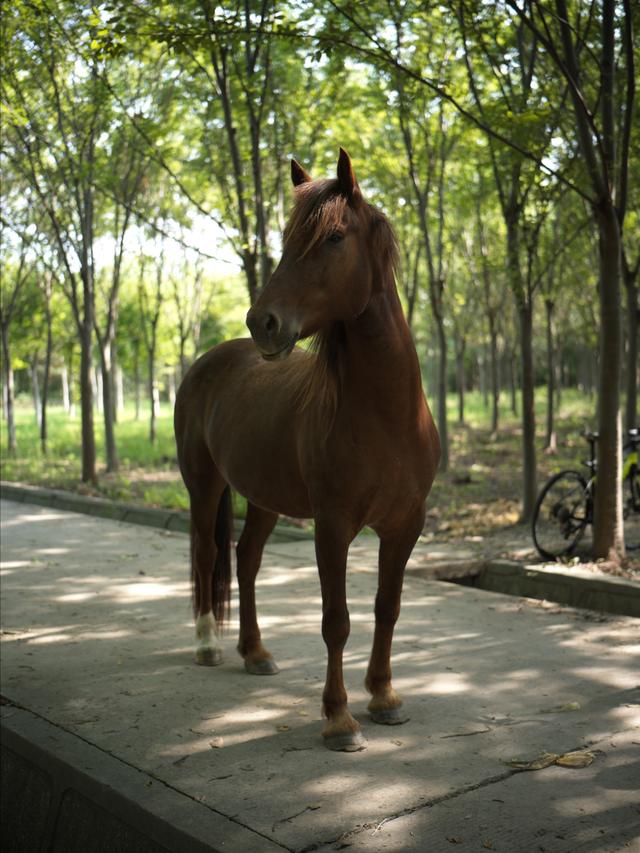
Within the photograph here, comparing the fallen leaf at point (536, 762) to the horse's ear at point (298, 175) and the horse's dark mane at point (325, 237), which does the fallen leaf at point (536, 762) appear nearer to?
the horse's dark mane at point (325, 237)

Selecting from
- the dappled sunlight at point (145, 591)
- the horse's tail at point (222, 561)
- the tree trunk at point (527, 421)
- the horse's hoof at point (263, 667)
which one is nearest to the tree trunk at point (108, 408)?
the tree trunk at point (527, 421)

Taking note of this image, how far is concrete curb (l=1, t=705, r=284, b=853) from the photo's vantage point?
283 centimetres

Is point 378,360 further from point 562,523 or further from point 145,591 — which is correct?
point 562,523

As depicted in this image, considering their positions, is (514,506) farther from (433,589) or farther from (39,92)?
(39,92)

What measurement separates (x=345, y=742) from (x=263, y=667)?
1.19 metres

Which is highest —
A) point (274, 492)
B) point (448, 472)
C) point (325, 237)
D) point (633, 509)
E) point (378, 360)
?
point (325, 237)

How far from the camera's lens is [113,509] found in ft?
36.8

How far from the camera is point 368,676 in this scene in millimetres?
4020

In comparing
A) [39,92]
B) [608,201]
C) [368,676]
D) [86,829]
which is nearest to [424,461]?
[368,676]

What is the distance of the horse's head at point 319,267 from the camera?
10.3ft

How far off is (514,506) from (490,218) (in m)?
12.6

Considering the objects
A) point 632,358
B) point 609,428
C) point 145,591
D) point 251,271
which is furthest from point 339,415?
point 632,358

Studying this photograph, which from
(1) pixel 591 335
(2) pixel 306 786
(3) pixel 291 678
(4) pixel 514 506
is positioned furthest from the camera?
(1) pixel 591 335

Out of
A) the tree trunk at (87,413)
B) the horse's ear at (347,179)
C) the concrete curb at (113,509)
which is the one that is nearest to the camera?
the horse's ear at (347,179)
